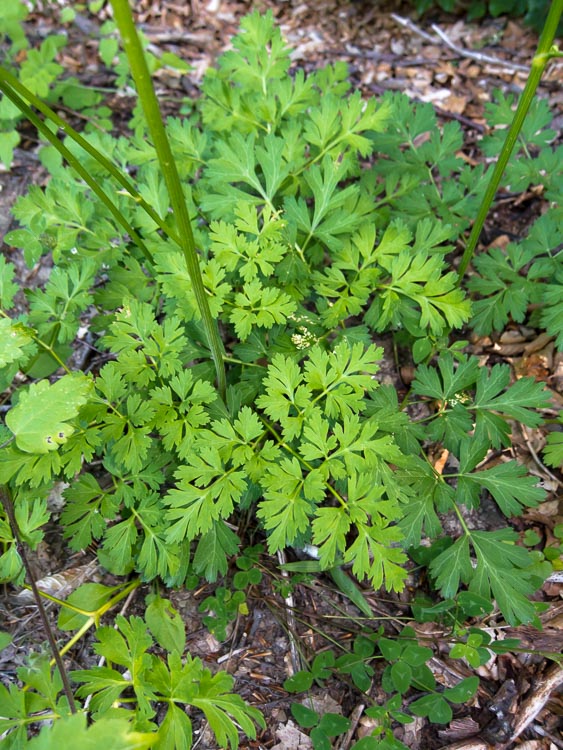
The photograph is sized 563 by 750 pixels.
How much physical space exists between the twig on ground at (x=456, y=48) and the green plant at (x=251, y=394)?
142cm

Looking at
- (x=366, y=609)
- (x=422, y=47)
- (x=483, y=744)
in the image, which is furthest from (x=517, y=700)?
(x=422, y=47)

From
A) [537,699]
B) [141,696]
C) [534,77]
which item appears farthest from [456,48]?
[141,696]

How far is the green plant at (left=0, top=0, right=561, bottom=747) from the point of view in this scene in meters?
1.88

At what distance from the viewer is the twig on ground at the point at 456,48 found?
12.4ft

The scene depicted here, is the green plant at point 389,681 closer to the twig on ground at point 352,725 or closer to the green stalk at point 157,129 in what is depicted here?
the twig on ground at point 352,725

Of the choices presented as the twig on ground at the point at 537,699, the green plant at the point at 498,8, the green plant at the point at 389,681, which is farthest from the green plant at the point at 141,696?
the green plant at the point at 498,8

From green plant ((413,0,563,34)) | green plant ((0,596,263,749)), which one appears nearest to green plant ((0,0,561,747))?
green plant ((0,596,263,749))

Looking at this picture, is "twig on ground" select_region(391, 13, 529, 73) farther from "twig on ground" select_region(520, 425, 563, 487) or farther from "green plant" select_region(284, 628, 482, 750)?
"green plant" select_region(284, 628, 482, 750)

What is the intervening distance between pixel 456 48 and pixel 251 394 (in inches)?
122

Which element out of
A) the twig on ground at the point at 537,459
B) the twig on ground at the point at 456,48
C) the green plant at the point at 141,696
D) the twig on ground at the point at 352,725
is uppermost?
the twig on ground at the point at 456,48

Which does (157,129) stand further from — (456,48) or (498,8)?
(498,8)

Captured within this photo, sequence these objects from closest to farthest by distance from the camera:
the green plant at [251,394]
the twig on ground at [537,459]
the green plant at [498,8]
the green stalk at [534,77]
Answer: the green stalk at [534,77] < the green plant at [251,394] < the twig on ground at [537,459] < the green plant at [498,8]

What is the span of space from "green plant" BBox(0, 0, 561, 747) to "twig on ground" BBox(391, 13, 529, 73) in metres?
1.42

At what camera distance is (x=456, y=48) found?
152 inches
